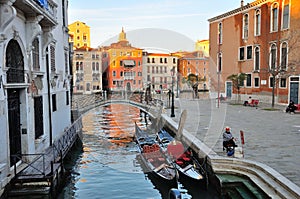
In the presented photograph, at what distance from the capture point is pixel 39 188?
6.64 m

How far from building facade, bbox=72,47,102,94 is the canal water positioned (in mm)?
35759

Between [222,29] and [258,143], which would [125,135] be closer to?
[258,143]

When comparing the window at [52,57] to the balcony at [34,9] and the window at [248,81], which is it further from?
the window at [248,81]

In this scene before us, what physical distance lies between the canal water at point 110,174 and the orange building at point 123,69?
36.5m

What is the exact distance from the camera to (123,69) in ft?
173

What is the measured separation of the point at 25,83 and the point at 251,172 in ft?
20.2

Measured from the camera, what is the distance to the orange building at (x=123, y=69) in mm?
52531

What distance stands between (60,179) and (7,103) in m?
2.69

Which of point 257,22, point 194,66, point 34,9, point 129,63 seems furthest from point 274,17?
point 194,66

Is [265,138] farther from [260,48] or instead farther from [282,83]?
[260,48]

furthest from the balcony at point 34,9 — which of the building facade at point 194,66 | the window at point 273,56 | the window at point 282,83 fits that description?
the building facade at point 194,66

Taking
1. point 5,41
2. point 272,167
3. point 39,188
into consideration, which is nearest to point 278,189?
point 272,167

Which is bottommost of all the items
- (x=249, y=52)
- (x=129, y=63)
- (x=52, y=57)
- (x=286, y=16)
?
(x=52, y=57)

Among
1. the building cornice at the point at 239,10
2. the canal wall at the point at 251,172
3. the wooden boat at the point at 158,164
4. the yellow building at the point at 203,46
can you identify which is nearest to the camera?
the canal wall at the point at 251,172
